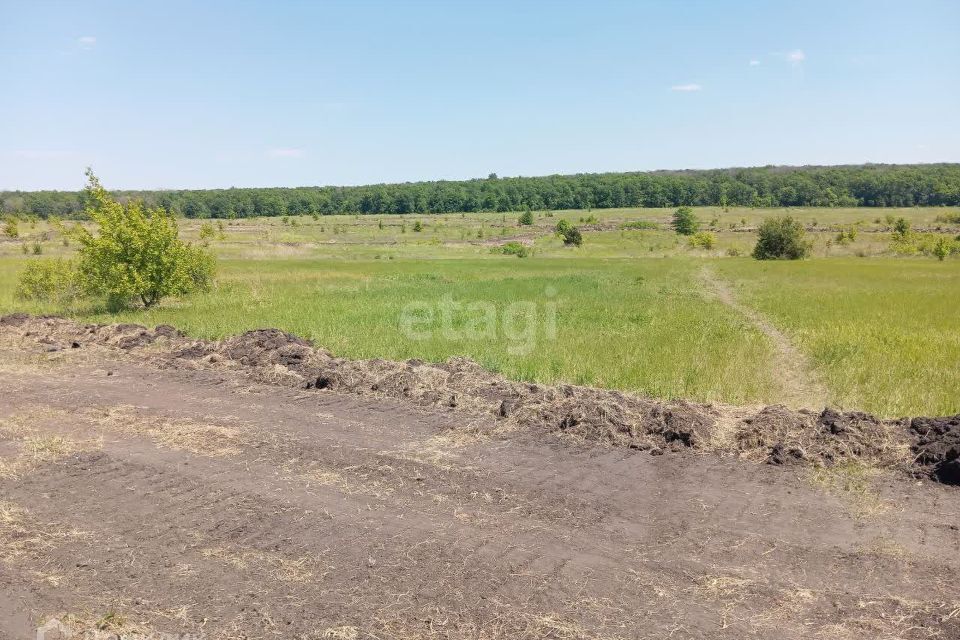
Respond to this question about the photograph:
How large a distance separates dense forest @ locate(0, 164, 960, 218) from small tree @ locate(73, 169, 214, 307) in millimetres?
130682

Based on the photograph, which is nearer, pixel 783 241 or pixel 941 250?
pixel 941 250

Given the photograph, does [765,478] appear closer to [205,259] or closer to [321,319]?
[321,319]

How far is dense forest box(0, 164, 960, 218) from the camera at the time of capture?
5763 inches

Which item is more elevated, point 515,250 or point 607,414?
point 515,250

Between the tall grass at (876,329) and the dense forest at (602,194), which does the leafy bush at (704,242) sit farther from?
the dense forest at (602,194)

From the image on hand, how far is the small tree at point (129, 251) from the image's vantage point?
20.9m

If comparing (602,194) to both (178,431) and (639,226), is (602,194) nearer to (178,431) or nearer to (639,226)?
(639,226)

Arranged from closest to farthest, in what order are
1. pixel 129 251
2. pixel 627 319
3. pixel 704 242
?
pixel 627 319 < pixel 129 251 < pixel 704 242

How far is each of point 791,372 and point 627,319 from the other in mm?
7403

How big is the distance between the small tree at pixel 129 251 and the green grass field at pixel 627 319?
1055 mm

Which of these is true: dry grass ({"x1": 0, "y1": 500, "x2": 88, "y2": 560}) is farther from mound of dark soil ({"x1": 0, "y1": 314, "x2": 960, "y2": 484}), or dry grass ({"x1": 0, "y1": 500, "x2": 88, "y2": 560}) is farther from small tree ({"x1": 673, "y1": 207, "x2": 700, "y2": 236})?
small tree ({"x1": 673, "y1": 207, "x2": 700, "y2": 236})

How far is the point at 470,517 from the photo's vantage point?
661cm

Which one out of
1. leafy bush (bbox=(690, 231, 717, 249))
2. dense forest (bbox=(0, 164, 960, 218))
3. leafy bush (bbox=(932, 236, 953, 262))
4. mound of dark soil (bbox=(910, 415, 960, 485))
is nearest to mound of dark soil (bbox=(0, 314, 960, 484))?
mound of dark soil (bbox=(910, 415, 960, 485))

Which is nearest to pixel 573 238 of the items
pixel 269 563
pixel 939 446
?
pixel 939 446
